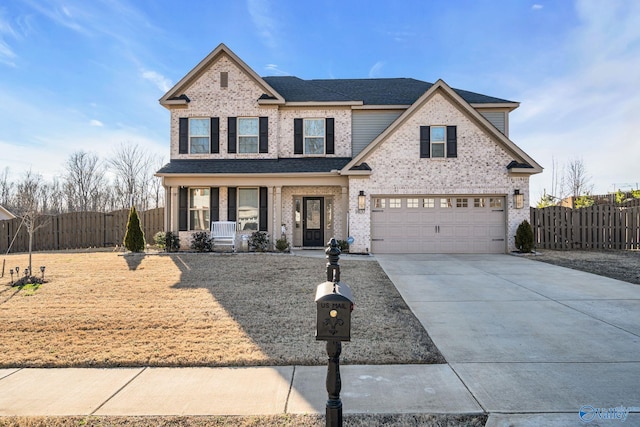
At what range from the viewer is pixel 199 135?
16406 mm

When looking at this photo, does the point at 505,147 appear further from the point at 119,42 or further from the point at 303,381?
the point at 119,42

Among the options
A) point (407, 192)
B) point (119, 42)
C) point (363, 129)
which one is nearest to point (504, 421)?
point (407, 192)

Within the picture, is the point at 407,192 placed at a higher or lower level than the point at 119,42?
lower

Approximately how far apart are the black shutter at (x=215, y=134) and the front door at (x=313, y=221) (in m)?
4.52

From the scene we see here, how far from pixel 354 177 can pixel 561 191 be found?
83.8 ft

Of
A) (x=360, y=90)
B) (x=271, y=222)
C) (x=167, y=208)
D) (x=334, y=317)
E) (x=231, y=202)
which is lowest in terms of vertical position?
(x=334, y=317)

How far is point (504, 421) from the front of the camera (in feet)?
10.0

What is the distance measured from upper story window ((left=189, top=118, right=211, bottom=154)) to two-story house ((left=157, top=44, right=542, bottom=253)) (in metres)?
0.06

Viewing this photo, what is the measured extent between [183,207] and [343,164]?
722cm

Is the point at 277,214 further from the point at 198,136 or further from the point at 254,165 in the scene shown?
the point at 198,136

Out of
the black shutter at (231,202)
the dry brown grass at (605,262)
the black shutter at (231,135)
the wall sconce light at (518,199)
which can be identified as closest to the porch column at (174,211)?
the black shutter at (231,202)

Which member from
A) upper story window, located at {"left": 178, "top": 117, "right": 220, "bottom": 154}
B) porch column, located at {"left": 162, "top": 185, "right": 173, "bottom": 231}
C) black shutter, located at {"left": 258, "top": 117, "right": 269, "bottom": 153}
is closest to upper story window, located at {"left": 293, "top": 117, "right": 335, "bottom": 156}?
black shutter, located at {"left": 258, "top": 117, "right": 269, "bottom": 153}

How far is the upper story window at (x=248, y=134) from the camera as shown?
16.3 metres

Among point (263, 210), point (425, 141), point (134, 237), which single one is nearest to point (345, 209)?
point (263, 210)
